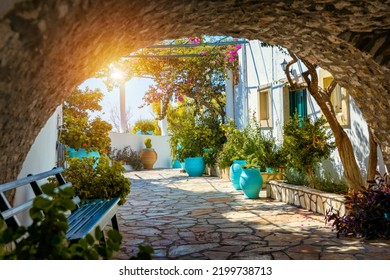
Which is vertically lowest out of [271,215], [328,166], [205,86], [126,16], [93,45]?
[271,215]

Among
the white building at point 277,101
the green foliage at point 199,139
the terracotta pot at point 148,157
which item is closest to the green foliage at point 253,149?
the white building at point 277,101

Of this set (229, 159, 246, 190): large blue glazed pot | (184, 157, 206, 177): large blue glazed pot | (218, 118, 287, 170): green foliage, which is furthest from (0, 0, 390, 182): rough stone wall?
(184, 157, 206, 177): large blue glazed pot

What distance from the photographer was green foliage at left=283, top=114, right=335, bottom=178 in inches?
236

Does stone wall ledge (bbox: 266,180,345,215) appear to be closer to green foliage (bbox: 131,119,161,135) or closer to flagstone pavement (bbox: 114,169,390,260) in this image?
flagstone pavement (bbox: 114,169,390,260)

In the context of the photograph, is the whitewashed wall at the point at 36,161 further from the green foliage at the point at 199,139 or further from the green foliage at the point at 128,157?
the green foliage at the point at 128,157

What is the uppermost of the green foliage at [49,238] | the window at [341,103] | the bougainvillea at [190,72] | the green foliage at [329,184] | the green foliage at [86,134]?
the bougainvillea at [190,72]

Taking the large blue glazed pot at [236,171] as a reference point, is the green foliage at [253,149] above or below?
above

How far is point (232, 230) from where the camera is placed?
4.60 meters

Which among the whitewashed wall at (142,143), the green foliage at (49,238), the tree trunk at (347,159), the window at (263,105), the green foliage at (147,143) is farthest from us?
the green foliage at (147,143)

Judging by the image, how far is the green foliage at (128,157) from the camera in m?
15.0

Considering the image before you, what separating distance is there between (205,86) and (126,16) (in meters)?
10.1

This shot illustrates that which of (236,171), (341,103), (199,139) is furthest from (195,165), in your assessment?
(341,103)
